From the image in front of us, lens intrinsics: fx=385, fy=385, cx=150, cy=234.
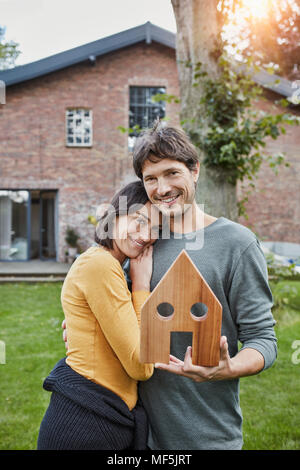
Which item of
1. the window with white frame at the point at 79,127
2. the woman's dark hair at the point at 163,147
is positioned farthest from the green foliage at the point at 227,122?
the window with white frame at the point at 79,127

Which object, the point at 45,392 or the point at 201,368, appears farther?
the point at 45,392

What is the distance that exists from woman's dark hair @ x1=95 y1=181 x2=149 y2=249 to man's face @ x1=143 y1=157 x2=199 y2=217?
0.17ft

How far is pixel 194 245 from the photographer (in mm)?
1313

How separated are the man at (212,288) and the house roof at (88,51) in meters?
9.77

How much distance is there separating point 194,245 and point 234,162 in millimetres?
2134

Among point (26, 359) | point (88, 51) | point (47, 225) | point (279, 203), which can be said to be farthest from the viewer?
point (47, 225)

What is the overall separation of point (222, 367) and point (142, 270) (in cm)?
41

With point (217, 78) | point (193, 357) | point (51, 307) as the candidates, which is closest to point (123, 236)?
point (193, 357)

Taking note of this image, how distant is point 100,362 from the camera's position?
1197 millimetres

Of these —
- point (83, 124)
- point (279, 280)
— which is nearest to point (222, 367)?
point (279, 280)

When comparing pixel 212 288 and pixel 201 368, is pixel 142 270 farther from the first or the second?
pixel 201 368

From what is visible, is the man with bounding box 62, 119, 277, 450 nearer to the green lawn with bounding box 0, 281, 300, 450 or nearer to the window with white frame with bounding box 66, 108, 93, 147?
the green lawn with bounding box 0, 281, 300, 450

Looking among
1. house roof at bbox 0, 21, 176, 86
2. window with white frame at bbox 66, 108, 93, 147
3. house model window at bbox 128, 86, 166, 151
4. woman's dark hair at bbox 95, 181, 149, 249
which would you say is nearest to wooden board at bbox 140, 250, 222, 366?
woman's dark hair at bbox 95, 181, 149, 249

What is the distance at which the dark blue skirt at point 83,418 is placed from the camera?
1.16 metres
